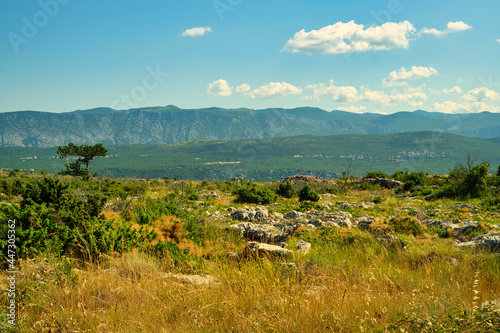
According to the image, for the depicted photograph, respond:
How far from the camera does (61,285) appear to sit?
4375mm

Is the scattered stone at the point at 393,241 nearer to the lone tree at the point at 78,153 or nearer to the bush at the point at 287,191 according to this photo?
the bush at the point at 287,191

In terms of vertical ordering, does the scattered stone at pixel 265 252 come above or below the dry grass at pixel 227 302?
below

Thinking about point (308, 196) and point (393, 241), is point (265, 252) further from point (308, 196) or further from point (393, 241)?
point (308, 196)

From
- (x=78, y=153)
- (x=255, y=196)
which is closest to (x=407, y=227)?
(x=255, y=196)

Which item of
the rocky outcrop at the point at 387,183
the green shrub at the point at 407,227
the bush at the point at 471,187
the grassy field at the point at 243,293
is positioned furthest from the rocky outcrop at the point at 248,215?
the rocky outcrop at the point at 387,183

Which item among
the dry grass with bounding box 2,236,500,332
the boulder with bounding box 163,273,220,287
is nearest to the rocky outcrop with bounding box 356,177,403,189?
the dry grass with bounding box 2,236,500,332

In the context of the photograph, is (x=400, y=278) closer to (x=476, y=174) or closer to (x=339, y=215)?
(x=339, y=215)

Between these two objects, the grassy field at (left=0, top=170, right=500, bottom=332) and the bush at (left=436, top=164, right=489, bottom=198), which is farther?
the bush at (left=436, top=164, right=489, bottom=198)

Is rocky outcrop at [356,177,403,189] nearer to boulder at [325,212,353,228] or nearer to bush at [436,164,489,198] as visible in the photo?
bush at [436,164,489,198]

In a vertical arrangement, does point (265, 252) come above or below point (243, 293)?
below

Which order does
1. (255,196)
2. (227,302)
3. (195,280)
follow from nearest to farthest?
1. (227,302)
2. (195,280)
3. (255,196)

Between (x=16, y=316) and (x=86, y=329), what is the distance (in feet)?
3.78

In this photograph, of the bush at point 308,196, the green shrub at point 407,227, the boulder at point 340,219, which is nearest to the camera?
the green shrub at point 407,227

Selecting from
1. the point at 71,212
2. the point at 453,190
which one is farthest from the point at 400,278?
the point at 453,190
